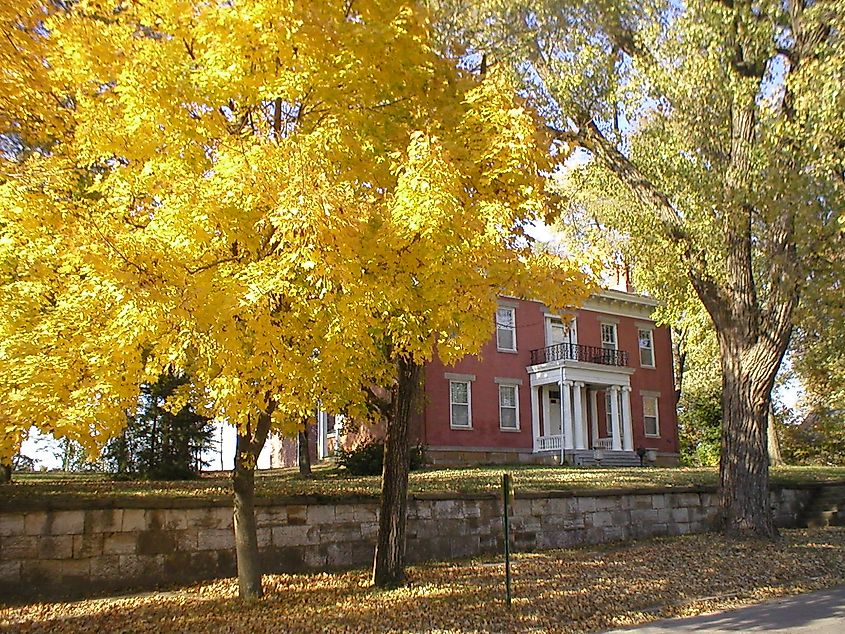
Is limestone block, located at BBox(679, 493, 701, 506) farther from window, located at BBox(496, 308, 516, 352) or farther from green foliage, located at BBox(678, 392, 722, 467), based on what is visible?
window, located at BBox(496, 308, 516, 352)

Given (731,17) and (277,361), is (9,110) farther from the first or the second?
(731,17)

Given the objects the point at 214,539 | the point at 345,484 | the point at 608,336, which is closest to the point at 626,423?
the point at 608,336

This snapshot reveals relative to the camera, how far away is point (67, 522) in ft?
32.2

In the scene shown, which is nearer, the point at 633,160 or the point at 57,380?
the point at 57,380

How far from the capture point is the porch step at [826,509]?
57.9 feet

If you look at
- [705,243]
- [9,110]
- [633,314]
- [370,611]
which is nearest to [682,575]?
[370,611]

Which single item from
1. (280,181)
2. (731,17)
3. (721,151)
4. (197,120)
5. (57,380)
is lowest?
(57,380)

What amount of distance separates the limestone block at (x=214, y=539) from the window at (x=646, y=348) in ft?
86.8

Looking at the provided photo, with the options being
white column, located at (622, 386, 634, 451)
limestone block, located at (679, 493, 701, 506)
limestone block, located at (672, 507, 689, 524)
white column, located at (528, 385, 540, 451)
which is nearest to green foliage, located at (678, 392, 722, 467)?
white column, located at (622, 386, 634, 451)

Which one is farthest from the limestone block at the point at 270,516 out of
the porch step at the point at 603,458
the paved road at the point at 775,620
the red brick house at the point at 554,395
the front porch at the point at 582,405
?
the front porch at the point at 582,405

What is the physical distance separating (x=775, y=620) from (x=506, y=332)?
22.2 metres

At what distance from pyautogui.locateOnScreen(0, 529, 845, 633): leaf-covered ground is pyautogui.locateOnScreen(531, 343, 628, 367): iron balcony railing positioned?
17.7 meters

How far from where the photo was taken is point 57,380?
24.1 ft

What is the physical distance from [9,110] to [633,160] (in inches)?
433
